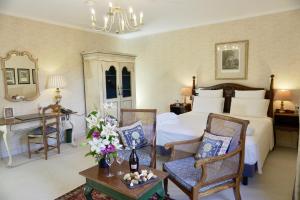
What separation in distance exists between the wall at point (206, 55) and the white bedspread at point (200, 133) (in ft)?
3.70

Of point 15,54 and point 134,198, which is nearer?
point 134,198

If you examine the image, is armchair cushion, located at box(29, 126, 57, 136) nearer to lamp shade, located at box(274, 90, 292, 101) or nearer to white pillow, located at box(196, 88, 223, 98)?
white pillow, located at box(196, 88, 223, 98)

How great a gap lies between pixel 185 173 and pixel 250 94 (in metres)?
2.67

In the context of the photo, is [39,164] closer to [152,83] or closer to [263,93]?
[152,83]

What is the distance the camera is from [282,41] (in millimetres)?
3861

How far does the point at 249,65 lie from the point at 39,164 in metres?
4.35

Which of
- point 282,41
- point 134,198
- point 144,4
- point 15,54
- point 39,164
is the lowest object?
Answer: point 39,164

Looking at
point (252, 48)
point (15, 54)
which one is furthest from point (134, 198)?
point (252, 48)

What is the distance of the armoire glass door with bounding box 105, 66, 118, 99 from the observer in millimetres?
4805

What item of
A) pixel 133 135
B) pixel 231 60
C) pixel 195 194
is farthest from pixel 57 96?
pixel 231 60

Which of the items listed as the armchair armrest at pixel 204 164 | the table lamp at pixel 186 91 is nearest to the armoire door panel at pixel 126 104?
the table lamp at pixel 186 91

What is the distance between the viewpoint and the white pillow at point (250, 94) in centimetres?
389

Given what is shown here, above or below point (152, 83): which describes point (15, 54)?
above

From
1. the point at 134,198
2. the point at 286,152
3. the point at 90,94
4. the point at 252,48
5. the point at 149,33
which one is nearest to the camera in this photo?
the point at 134,198
